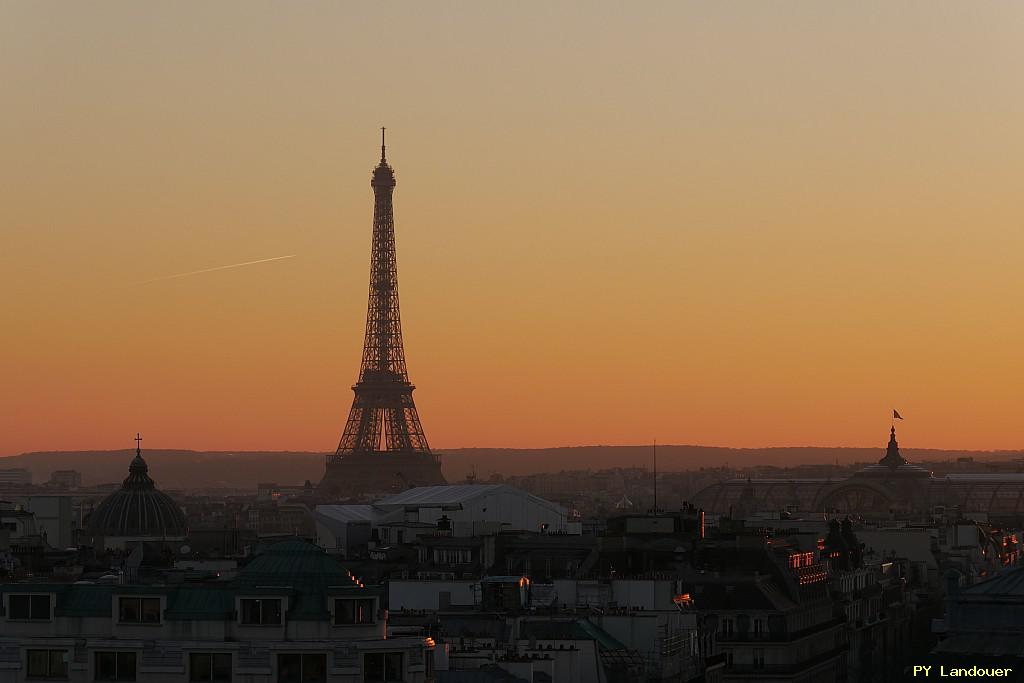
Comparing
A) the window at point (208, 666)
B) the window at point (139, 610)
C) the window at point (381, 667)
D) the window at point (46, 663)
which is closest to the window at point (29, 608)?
the window at point (46, 663)

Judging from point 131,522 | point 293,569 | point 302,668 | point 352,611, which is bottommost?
point 302,668

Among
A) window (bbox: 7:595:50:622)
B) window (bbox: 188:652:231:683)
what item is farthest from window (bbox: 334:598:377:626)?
window (bbox: 7:595:50:622)

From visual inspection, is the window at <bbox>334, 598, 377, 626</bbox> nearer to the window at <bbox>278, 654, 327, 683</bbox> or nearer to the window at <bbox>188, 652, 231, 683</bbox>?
the window at <bbox>278, 654, 327, 683</bbox>

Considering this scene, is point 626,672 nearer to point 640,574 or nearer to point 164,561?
point 640,574

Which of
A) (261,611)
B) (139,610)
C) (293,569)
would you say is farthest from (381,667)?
(139,610)

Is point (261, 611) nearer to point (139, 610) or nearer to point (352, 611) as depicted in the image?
point (352, 611)

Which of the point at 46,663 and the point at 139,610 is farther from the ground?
the point at 139,610
